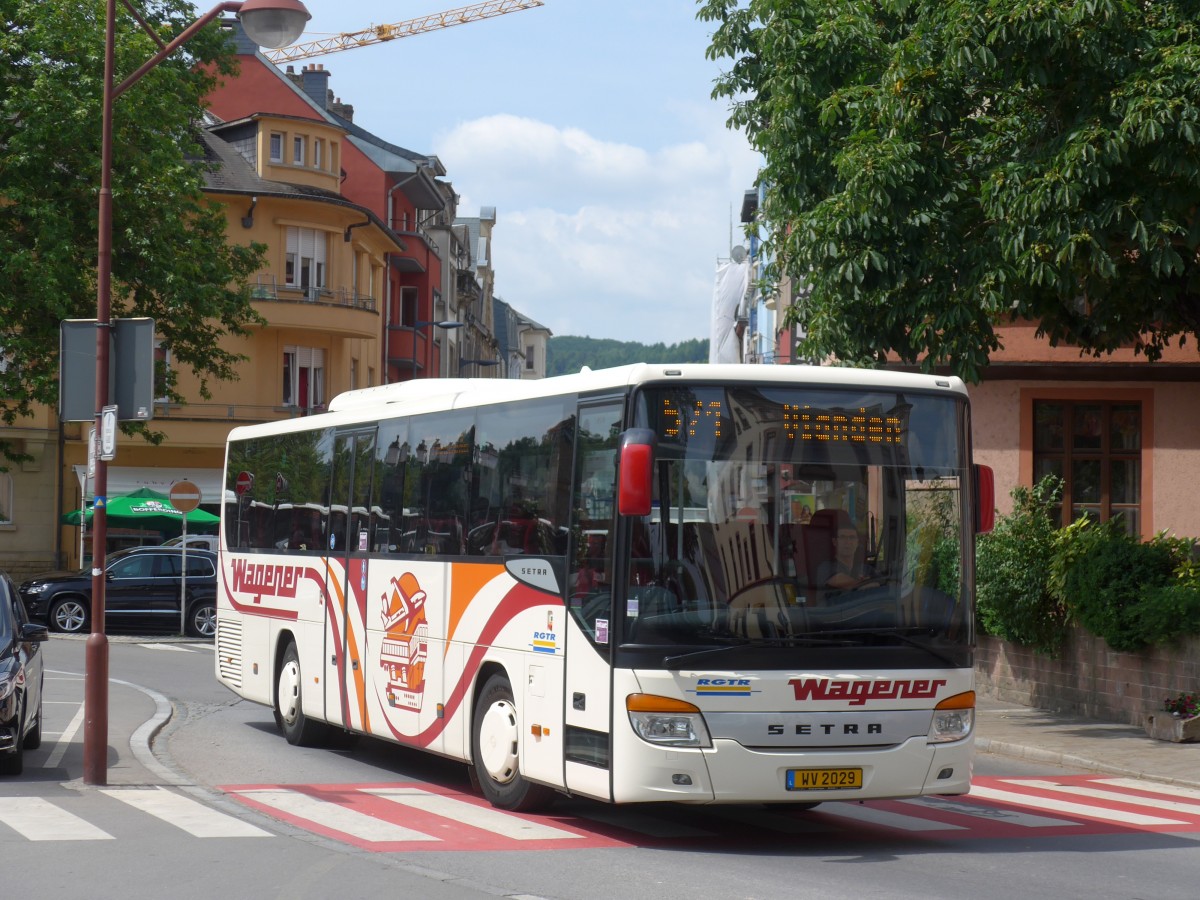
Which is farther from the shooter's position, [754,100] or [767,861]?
[754,100]

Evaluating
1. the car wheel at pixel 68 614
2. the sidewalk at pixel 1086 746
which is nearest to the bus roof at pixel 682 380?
the sidewalk at pixel 1086 746

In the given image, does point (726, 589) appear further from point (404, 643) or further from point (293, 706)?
point (293, 706)

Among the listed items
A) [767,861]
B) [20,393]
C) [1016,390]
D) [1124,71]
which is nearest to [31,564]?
[20,393]

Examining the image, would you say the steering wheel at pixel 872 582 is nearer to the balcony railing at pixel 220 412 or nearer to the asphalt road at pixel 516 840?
the asphalt road at pixel 516 840

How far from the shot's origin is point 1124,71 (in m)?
16.0

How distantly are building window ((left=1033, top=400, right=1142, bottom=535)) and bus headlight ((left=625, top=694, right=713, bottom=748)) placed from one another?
17909 mm

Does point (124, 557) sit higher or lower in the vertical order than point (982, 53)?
lower

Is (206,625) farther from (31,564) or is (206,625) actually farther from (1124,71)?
(1124,71)

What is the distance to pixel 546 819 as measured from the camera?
445 inches

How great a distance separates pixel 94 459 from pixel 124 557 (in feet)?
66.3

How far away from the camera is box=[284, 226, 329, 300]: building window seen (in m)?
50.9

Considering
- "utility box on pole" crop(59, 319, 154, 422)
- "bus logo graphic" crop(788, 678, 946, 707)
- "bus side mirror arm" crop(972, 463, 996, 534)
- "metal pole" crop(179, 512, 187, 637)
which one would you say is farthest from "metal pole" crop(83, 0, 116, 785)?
"metal pole" crop(179, 512, 187, 637)

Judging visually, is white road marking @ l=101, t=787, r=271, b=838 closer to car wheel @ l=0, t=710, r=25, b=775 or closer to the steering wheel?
car wheel @ l=0, t=710, r=25, b=775

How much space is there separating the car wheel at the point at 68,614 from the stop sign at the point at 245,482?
15.2 metres
